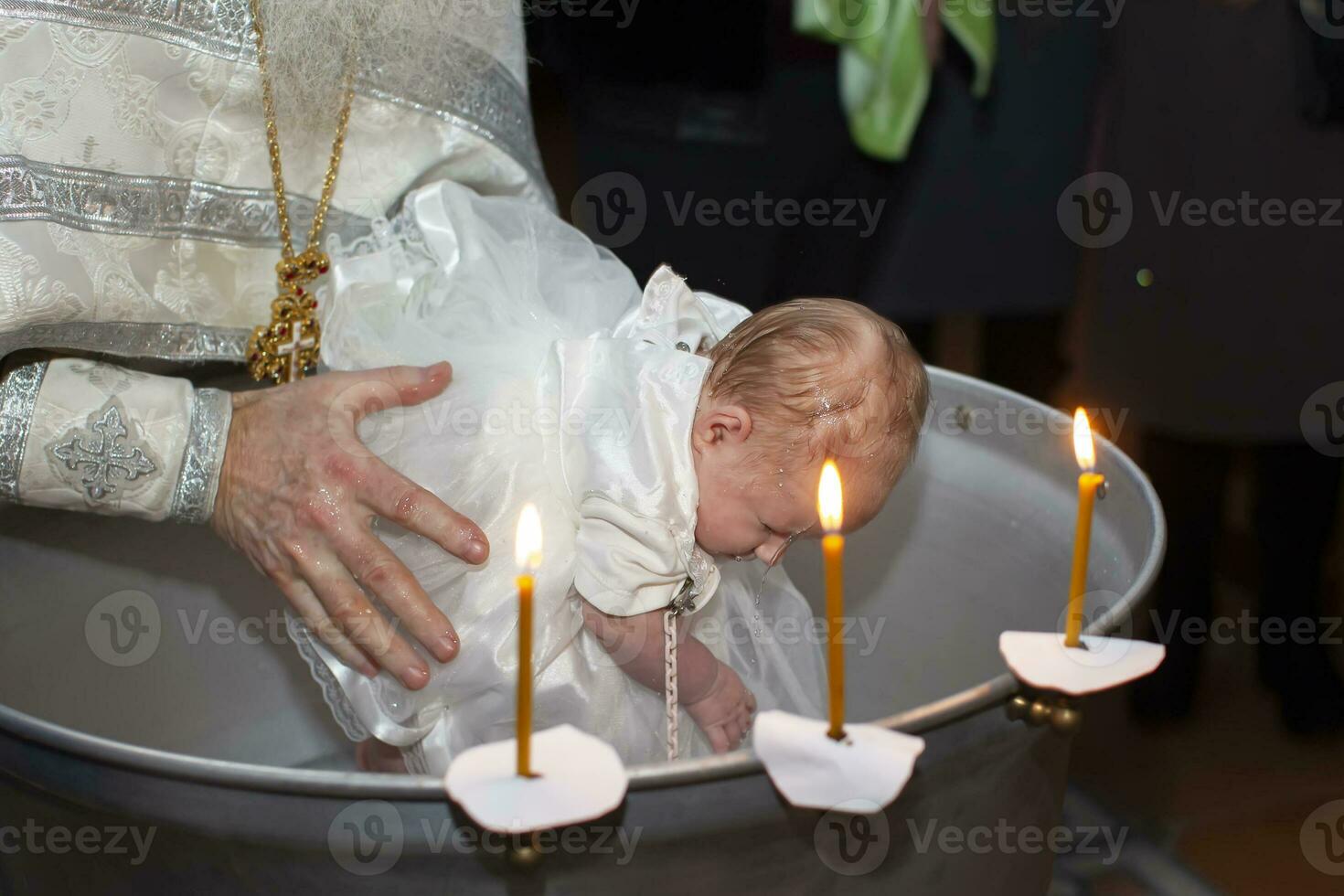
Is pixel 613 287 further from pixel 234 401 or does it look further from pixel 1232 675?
pixel 1232 675

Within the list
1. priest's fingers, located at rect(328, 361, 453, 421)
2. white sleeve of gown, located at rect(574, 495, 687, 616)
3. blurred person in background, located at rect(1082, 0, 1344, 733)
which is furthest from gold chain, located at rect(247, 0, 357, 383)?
blurred person in background, located at rect(1082, 0, 1344, 733)

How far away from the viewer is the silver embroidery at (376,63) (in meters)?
0.80

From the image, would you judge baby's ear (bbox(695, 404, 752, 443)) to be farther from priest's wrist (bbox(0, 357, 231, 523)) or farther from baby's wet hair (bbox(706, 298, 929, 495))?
priest's wrist (bbox(0, 357, 231, 523))

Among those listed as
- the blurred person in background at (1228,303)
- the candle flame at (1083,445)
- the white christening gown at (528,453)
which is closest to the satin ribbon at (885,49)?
the blurred person in background at (1228,303)

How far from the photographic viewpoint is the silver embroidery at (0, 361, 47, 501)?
2.57ft

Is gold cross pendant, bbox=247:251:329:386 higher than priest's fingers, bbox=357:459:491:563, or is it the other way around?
gold cross pendant, bbox=247:251:329:386

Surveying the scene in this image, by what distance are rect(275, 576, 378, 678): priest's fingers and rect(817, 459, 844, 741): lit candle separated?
38cm

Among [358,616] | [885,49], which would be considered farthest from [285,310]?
[885,49]

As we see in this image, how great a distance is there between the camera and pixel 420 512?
757 mm

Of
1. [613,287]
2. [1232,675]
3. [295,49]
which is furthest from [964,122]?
[295,49]

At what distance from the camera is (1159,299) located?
1587 millimetres

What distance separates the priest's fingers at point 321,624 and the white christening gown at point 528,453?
0.11 feet

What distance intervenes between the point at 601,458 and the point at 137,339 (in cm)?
34

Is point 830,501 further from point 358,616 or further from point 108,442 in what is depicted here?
point 108,442
